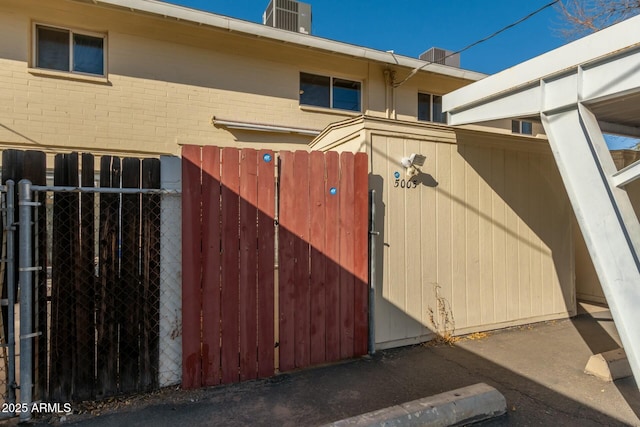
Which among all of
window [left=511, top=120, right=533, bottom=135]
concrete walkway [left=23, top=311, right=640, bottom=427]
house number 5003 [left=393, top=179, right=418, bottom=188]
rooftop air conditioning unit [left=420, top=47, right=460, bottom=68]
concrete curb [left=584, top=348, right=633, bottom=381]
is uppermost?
rooftop air conditioning unit [left=420, top=47, right=460, bottom=68]

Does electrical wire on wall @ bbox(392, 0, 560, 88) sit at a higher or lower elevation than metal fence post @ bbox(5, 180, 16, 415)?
higher

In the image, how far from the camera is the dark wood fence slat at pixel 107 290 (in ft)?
9.00

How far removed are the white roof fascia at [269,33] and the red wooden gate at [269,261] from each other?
14.3 ft

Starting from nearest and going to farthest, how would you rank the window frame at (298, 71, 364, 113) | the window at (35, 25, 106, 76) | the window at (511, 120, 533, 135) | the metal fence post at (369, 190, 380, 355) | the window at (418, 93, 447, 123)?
the metal fence post at (369, 190, 380, 355)
the window at (35, 25, 106, 76)
the window frame at (298, 71, 364, 113)
the window at (418, 93, 447, 123)
the window at (511, 120, 533, 135)

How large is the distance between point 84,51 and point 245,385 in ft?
21.2

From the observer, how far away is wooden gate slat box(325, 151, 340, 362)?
11.6 feet

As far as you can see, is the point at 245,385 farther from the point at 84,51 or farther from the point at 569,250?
the point at 84,51

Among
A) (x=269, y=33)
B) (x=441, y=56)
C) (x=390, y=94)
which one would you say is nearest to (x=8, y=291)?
(x=269, y=33)

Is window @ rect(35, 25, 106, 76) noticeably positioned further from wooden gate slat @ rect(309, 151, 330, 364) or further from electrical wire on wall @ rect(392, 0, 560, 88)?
electrical wire on wall @ rect(392, 0, 560, 88)

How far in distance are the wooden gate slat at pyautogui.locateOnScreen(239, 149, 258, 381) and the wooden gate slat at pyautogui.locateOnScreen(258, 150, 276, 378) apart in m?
0.04

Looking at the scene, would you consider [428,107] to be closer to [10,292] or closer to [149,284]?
[149,284]

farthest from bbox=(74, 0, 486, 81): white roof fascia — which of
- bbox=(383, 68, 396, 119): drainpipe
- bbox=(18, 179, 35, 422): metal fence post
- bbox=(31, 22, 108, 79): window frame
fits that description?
bbox=(18, 179, 35, 422): metal fence post

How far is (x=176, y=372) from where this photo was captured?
297 centimetres

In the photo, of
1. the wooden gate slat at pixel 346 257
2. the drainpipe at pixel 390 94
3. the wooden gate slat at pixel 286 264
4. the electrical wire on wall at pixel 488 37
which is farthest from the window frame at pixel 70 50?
the electrical wire on wall at pixel 488 37
